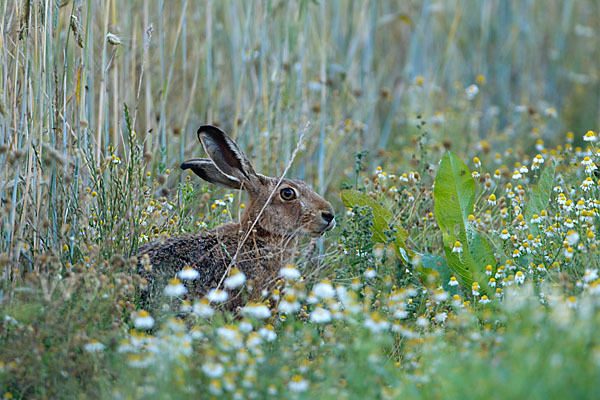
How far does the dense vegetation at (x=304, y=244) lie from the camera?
2.86 m

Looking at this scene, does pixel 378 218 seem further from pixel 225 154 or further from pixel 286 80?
pixel 286 80

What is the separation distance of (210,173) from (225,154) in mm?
162

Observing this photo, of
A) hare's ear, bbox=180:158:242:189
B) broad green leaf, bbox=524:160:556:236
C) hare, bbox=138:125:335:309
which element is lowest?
hare, bbox=138:125:335:309

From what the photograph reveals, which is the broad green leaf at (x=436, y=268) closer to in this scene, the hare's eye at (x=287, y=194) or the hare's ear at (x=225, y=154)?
the hare's eye at (x=287, y=194)

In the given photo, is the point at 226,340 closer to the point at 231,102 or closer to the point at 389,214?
the point at 389,214

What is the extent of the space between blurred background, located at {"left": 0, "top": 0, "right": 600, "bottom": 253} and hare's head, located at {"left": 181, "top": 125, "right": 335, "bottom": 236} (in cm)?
44

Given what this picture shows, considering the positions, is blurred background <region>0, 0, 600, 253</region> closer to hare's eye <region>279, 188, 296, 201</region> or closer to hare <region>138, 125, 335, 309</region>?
hare <region>138, 125, 335, 309</region>

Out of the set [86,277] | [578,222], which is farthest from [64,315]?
[578,222]

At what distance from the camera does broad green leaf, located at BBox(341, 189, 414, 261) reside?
4.61 metres

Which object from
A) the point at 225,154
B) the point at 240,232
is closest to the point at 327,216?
the point at 240,232

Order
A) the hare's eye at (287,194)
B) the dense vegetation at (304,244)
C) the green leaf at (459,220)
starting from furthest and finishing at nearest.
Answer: the hare's eye at (287,194)
the green leaf at (459,220)
the dense vegetation at (304,244)

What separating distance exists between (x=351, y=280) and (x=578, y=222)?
1.28 metres

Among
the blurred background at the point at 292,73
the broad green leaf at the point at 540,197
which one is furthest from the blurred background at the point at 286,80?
the broad green leaf at the point at 540,197

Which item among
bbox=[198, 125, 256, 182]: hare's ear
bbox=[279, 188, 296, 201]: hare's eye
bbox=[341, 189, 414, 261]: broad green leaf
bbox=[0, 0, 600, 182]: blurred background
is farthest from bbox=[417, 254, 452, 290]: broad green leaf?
bbox=[0, 0, 600, 182]: blurred background
